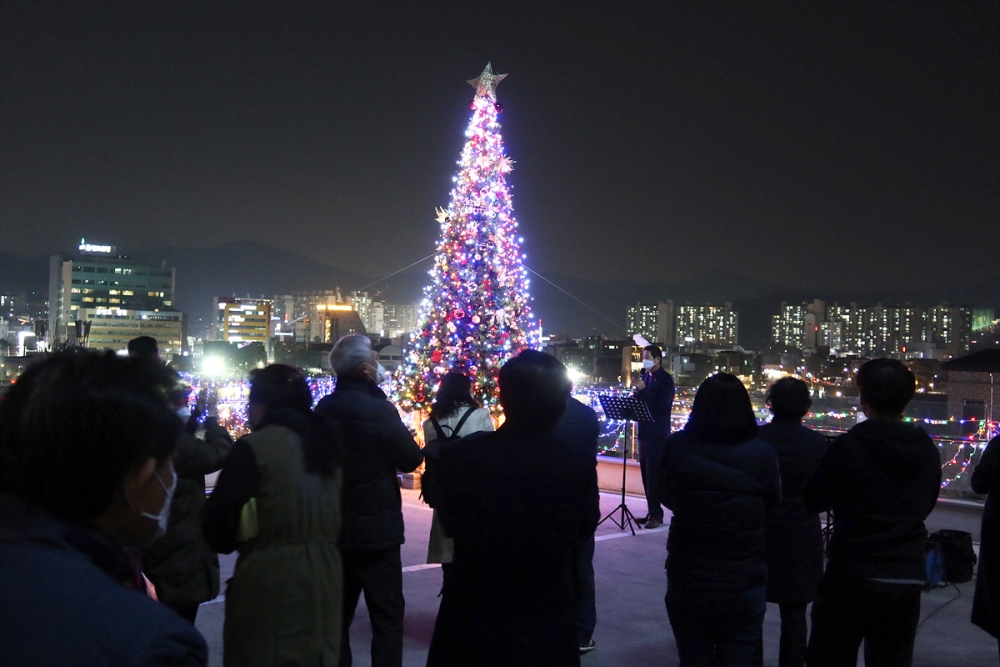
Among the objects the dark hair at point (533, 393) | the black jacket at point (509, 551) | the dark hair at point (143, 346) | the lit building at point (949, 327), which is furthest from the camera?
the lit building at point (949, 327)

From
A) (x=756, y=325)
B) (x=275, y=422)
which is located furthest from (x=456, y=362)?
(x=756, y=325)

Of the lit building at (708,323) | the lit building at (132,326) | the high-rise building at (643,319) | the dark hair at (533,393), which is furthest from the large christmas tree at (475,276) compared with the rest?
the high-rise building at (643,319)

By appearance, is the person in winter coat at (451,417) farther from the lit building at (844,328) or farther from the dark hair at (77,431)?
the lit building at (844,328)

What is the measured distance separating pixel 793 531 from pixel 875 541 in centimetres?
102

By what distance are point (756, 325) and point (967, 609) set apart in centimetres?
15605

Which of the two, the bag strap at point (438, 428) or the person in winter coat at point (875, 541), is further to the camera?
the bag strap at point (438, 428)

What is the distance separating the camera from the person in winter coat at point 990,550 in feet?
12.9

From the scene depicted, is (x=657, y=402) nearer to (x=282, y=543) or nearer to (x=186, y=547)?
(x=186, y=547)

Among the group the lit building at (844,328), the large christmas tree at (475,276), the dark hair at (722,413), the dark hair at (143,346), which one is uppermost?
the lit building at (844,328)

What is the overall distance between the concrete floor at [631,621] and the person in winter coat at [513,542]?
2802 millimetres

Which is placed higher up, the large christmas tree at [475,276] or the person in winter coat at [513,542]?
the large christmas tree at [475,276]

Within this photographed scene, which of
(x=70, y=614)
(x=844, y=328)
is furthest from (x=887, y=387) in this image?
(x=844, y=328)

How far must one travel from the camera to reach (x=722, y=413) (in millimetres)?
3795

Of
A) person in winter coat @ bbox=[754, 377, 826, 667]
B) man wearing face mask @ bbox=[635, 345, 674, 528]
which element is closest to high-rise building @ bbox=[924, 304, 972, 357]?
man wearing face mask @ bbox=[635, 345, 674, 528]
